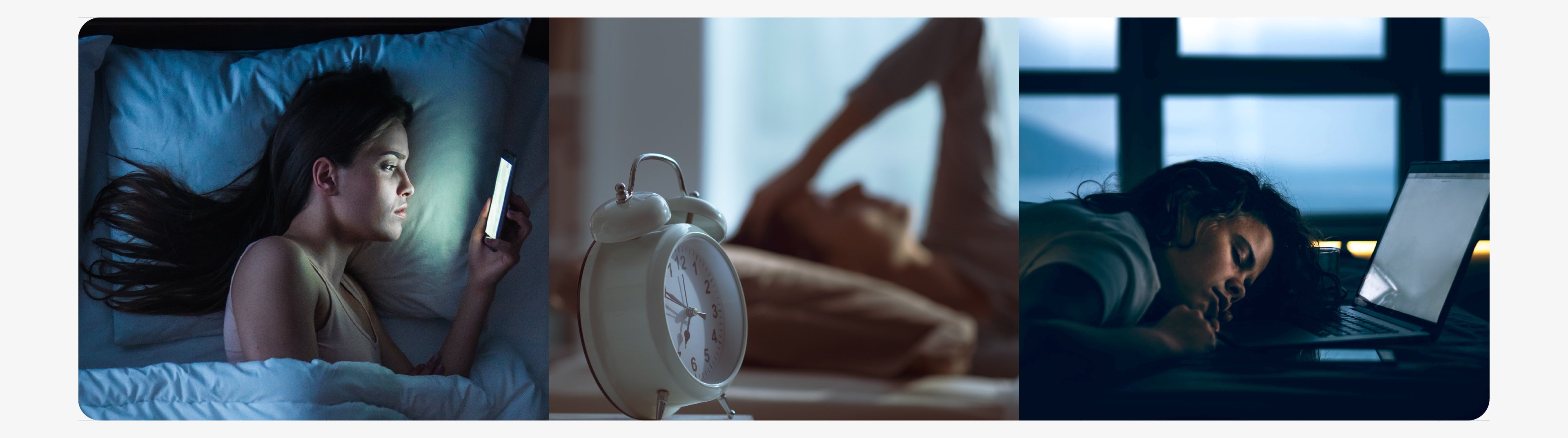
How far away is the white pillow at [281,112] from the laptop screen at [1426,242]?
142 cm

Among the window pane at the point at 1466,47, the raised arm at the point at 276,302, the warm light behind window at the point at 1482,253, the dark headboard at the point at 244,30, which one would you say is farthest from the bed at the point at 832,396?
the window pane at the point at 1466,47

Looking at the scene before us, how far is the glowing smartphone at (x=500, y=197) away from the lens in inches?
59.0

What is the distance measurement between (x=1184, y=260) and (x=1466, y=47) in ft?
1.87

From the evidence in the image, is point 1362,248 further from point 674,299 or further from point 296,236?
point 296,236

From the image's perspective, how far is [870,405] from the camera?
1.60 metres

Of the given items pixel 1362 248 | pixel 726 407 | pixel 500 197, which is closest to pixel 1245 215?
pixel 1362 248

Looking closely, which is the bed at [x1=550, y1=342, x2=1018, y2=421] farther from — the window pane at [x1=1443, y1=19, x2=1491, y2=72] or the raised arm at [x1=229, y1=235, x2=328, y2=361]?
the window pane at [x1=1443, y1=19, x2=1491, y2=72]

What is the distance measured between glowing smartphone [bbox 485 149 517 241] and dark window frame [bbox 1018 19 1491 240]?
2.73 ft

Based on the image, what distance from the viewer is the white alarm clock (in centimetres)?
122

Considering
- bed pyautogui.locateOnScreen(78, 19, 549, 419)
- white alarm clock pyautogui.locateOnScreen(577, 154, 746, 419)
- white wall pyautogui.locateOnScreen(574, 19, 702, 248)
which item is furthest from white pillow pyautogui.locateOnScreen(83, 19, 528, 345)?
white alarm clock pyautogui.locateOnScreen(577, 154, 746, 419)

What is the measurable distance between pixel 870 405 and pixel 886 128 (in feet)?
1.53

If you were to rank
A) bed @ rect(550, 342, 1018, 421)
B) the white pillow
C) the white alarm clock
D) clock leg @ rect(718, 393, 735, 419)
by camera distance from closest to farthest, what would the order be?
the white alarm clock → clock leg @ rect(718, 393, 735, 419) → the white pillow → bed @ rect(550, 342, 1018, 421)
